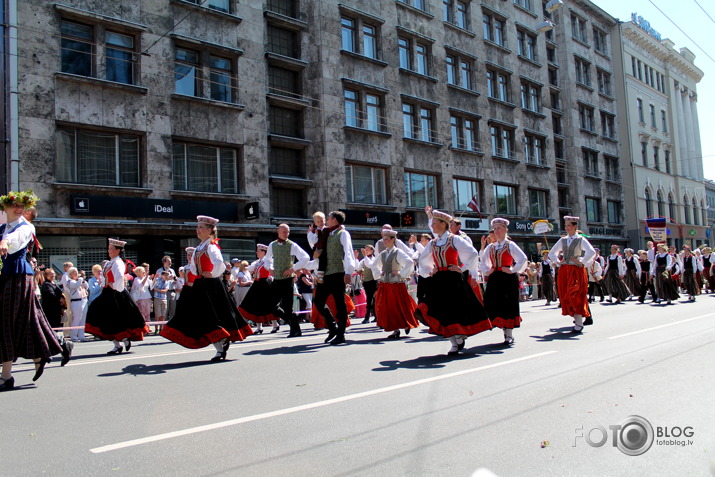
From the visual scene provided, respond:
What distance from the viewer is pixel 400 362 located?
7871 millimetres

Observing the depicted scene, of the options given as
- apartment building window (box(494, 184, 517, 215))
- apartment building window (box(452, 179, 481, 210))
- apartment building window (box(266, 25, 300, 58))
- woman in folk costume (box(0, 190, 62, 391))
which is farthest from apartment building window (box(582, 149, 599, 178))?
woman in folk costume (box(0, 190, 62, 391))

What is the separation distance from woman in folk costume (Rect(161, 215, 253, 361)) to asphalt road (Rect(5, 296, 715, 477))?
0.34 meters

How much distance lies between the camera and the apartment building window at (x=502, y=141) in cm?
3659

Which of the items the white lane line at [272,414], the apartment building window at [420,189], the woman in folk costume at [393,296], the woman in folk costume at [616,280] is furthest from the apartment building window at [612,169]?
the white lane line at [272,414]

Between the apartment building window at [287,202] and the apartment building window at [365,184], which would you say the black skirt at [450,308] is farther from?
the apartment building window at [365,184]

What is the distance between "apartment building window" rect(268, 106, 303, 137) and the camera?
25.0 metres

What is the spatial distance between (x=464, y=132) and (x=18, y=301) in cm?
2998

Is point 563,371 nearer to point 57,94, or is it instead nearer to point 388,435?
point 388,435

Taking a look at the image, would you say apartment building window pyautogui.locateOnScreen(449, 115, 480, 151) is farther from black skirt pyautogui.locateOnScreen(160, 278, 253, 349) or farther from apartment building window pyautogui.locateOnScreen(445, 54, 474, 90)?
black skirt pyautogui.locateOnScreen(160, 278, 253, 349)

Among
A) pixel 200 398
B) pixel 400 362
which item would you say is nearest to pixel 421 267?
pixel 400 362

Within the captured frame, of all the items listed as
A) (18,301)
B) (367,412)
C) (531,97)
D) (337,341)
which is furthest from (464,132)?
(367,412)

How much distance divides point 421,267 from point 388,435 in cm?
439

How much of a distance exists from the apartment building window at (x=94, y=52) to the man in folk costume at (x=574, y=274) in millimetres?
15339

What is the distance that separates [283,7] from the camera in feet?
85.1
